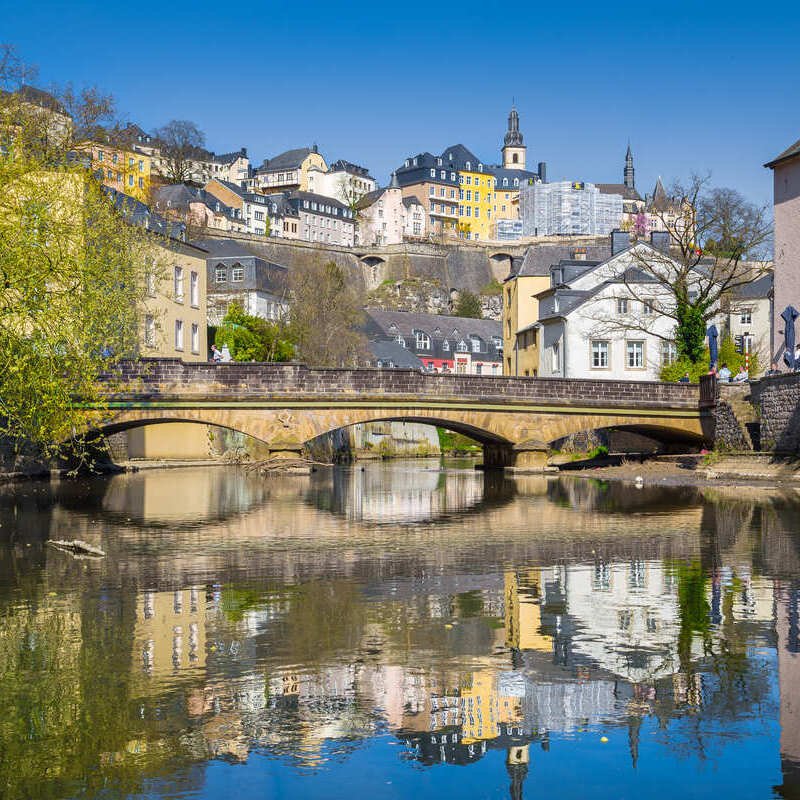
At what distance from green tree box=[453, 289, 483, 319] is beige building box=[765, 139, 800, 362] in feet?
312

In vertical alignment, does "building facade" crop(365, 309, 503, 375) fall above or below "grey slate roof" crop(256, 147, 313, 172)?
below

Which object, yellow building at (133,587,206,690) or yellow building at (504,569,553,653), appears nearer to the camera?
yellow building at (133,587,206,690)

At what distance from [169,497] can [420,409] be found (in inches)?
495

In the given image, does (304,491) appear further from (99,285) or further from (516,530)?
(516,530)

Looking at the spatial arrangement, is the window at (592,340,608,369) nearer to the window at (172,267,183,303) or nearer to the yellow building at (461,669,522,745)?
the window at (172,267,183,303)

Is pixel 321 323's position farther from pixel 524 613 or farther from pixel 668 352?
pixel 524 613

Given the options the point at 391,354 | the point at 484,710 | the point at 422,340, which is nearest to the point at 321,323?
the point at 391,354

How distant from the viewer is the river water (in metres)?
7.41

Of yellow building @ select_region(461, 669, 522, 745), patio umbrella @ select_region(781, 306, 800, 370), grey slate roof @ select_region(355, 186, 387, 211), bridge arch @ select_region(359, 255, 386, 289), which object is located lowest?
yellow building @ select_region(461, 669, 522, 745)

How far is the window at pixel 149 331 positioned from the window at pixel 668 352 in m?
27.2

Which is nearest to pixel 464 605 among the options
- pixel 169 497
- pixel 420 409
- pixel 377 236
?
pixel 169 497

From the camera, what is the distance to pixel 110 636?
11.6 metres

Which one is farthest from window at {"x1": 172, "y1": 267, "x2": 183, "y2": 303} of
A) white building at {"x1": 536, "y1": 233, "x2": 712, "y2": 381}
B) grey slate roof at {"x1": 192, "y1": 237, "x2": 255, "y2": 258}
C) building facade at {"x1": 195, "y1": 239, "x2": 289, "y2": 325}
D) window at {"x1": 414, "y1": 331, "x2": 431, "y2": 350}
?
window at {"x1": 414, "y1": 331, "x2": 431, "y2": 350}

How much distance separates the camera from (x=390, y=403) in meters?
42.7
